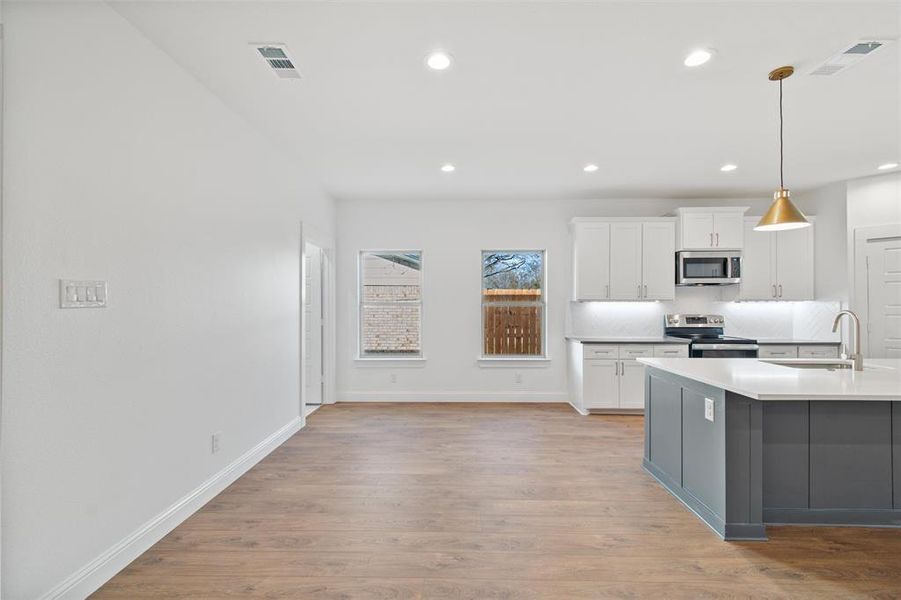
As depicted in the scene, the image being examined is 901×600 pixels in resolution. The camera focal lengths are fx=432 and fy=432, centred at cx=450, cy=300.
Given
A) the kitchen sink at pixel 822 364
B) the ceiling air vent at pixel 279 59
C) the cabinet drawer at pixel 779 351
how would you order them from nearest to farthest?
the ceiling air vent at pixel 279 59 → the kitchen sink at pixel 822 364 → the cabinet drawer at pixel 779 351

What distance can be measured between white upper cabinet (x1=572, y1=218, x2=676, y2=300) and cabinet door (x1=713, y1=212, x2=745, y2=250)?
1.62 ft

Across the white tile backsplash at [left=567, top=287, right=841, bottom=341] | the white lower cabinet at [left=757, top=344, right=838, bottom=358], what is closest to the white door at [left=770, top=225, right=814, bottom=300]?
the white tile backsplash at [left=567, top=287, right=841, bottom=341]

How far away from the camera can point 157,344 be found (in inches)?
93.7

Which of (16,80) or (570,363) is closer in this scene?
(16,80)

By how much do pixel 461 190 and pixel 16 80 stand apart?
13.7 feet

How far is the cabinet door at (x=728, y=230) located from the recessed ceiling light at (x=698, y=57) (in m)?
3.39

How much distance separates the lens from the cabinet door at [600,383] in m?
5.18

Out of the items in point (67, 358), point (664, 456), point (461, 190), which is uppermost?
point (461, 190)

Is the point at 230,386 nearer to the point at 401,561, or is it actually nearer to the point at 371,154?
the point at 401,561

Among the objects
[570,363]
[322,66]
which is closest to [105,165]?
Result: [322,66]

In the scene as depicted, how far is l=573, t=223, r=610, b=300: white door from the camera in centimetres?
546

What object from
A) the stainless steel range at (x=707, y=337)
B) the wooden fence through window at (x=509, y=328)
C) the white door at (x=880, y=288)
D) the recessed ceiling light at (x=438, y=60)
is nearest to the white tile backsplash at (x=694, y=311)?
the stainless steel range at (x=707, y=337)

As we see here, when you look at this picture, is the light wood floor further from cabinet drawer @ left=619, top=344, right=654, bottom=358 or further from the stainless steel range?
the stainless steel range

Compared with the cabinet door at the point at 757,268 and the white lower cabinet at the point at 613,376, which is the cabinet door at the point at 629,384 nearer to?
the white lower cabinet at the point at 613,376
